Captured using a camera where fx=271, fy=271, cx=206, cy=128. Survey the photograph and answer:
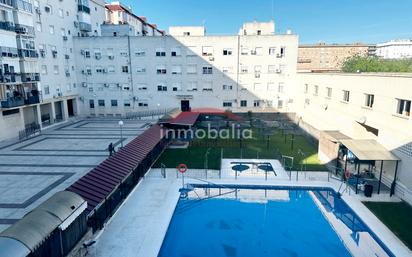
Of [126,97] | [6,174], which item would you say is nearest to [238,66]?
[126,97]

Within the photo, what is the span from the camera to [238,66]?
4016 cm

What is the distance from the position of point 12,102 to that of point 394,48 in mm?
209747

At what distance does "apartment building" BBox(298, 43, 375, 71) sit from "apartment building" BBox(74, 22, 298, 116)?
108ft

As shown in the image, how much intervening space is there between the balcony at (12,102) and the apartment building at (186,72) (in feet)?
44.7

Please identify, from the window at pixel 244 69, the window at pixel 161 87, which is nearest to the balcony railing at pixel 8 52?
A: the window at pixel 161 87

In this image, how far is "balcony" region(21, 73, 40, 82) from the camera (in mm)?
29578

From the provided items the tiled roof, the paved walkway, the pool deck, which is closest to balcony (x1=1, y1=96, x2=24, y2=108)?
the paved walkway

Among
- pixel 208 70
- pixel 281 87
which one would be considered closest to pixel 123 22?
pixel 208 70

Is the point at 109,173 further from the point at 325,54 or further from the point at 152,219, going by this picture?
the point at 325,54

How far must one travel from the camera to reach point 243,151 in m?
25.0

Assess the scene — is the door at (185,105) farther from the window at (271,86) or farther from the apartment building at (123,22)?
the apartment building at (123,22)

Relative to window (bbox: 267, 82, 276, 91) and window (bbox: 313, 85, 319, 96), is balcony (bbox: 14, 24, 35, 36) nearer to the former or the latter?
window (bbox: 267, 82, 276, 91)

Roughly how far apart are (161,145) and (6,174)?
1137 centimetres

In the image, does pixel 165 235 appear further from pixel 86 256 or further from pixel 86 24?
pixel 86 24
